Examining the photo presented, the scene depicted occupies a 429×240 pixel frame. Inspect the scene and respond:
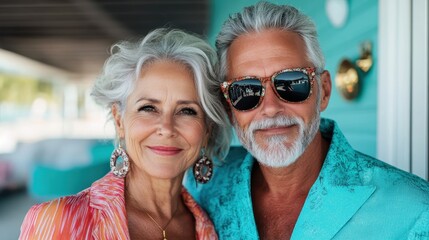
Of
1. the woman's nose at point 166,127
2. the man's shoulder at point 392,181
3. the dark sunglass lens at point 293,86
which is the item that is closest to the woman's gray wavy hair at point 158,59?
the woman's nose at point 166,127

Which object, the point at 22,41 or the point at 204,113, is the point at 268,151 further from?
the point at 22,41

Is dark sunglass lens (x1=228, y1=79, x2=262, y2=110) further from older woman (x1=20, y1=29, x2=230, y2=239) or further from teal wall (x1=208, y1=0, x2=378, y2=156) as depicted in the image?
teal wall (x1=208, y1=0, x2=378, y2=156)

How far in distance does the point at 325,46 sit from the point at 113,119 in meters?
1.72

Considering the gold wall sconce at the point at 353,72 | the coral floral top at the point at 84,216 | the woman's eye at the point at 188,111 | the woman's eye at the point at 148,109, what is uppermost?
the gold wall sconce at the point at 353,72

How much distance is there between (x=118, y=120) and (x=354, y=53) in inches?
65.0

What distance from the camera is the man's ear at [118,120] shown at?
1.82 meters

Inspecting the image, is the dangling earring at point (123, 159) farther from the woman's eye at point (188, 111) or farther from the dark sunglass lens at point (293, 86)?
the dark sunglass lens at point (293, 86)

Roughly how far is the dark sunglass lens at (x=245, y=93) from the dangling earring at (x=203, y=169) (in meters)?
0.32

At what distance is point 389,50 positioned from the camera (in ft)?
7.83

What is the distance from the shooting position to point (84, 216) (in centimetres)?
155

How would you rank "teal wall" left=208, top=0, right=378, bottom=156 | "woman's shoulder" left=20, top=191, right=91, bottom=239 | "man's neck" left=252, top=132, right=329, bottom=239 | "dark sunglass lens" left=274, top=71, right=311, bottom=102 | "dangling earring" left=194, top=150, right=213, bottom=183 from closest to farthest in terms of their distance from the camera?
"woman's shoulder" left=20, top=191, right=91, bottom=239 → "dark sunglass lens" left=274, top=71, right=311, bottom=102 → "man's neck" left=252, top=132, right=329, bottom=239 → "dangling earring" left=194, top=150, right=213, bottom=183 → "teal wall" left=208, top=0, right=378, bottom=156

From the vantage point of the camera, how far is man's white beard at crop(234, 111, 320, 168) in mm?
1706

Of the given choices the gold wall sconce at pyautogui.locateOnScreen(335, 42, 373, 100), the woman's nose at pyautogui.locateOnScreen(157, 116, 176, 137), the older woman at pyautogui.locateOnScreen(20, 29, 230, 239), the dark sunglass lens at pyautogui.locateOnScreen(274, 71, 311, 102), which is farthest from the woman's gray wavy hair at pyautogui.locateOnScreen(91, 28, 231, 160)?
the gold wall sconce at pyautogui.locateOnScreen(335, 42, 373, 100)

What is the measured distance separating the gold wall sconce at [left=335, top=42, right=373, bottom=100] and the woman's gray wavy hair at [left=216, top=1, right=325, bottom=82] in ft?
3.24
